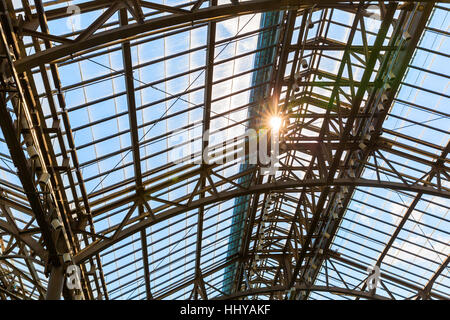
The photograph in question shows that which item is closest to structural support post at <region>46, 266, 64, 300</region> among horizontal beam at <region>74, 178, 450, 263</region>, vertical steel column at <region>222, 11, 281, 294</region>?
horizontal beam at <region>74, 178, 450, 263</region>

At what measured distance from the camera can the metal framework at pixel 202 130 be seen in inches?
553

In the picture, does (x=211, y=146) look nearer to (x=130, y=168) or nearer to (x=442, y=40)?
(x=130, y=168)

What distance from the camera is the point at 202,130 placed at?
19516mm

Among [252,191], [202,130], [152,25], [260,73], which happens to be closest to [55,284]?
[202,130]

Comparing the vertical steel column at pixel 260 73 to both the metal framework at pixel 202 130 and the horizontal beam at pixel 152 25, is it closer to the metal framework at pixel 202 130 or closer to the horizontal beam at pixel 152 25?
the metal framework at pixel 202 130

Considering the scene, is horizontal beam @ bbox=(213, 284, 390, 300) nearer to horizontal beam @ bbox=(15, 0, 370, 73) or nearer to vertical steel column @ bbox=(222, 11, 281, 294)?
vertical steel column @ bbox=(222, 11, 281, 294)

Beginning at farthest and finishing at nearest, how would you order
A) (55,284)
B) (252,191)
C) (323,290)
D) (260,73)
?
(323,290) < (252,191) < (260,73) < (55,284)

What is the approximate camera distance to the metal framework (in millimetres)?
14047

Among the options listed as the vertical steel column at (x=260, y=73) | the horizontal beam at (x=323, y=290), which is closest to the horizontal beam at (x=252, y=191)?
the vertical steel column at (x=260, y=73)

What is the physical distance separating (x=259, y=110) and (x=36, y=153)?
9.30 meters

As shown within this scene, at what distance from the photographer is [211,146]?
67.4 ft

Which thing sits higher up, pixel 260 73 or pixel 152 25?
pixel 260 73

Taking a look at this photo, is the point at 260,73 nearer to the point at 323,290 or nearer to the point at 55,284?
the point at 55,284

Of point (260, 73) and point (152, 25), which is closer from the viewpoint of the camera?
point (152, 25)
